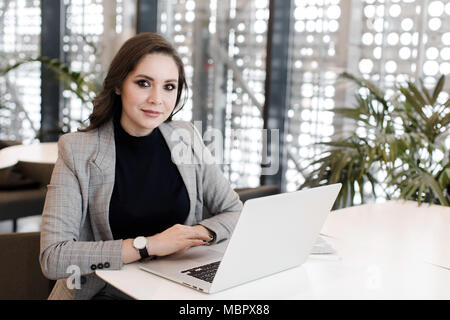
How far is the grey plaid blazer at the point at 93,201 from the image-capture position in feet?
5.01

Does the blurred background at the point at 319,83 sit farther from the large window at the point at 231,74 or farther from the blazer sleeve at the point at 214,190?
the blazer sleeve at the point at 214,190

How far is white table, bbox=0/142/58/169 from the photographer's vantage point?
11.7ft

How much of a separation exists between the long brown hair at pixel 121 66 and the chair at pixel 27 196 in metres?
1.89

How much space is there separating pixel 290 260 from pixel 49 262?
0.68m

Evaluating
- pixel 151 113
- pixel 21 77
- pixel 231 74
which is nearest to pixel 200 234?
pixel 151 113

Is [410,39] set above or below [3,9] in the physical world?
below

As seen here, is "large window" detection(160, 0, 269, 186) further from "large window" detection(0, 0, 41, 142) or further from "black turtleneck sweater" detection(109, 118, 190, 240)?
"large window" detection(0, 0, 41, 142)

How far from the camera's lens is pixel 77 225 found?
5.43ft

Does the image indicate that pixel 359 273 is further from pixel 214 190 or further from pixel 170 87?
pixel 170 87

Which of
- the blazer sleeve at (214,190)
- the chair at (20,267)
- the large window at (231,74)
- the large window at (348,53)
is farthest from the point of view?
the large window at (231,74)

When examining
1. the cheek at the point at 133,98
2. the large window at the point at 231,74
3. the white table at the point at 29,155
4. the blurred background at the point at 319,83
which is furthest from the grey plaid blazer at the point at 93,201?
the large window at the point at 231,74

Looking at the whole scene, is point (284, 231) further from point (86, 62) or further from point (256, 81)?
point (86, 62)

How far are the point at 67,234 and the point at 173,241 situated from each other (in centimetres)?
32

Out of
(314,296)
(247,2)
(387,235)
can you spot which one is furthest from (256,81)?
(314,296)
